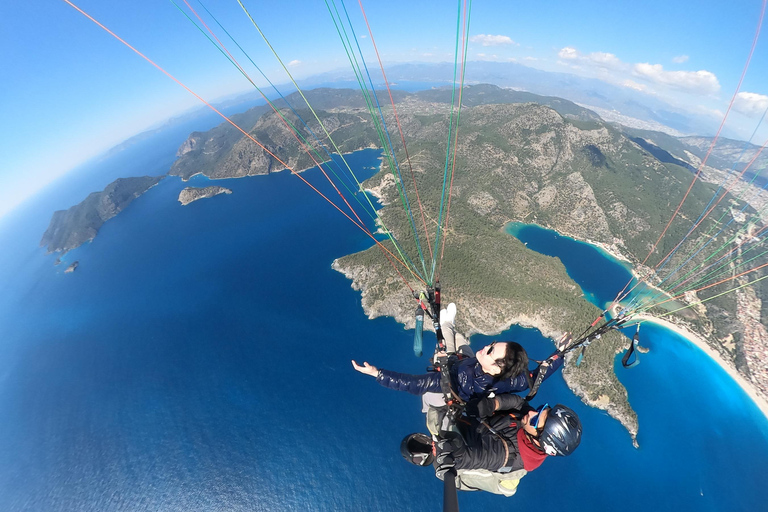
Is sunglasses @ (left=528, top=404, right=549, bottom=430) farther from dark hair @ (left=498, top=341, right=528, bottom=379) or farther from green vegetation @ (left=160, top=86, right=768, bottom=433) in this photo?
green vegetation @ (left=160, top=86, right=768, bottom=433)

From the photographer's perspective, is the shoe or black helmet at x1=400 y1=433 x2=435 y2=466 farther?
the shoe

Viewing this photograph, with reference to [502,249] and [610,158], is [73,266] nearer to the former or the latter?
[502,249]

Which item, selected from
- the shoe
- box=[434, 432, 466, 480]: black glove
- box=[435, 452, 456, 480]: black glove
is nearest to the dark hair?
box=[434, 432, 466, 480]: black glove

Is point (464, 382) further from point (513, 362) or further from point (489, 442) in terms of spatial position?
point (513, 362)

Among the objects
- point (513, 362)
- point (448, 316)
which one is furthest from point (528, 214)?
point (513, 362)

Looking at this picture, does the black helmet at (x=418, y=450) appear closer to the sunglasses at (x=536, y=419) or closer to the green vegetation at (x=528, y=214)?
the sunglasses at (x=536, y=419)

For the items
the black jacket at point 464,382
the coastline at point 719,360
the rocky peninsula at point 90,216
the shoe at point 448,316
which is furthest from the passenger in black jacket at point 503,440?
the rocky peninsula at point 90,216
